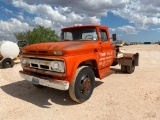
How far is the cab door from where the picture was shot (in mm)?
6301

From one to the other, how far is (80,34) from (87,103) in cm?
248

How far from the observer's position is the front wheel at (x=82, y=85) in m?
4.91

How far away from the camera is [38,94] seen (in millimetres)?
6137

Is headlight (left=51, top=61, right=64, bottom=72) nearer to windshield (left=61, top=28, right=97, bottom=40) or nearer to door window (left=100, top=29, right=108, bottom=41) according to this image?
windshield (left=61, top=28, right=97, bottom=40)

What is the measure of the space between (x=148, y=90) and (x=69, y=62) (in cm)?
333

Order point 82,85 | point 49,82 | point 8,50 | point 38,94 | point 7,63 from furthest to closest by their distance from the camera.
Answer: point 8,50 < point 7,63 < point 38,94 < point 82,85 < point 49,82

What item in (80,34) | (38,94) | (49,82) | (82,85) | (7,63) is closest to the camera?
(49,82)

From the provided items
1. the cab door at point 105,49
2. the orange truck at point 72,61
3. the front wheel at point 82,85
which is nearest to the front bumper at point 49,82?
the orange truck at point 72,61

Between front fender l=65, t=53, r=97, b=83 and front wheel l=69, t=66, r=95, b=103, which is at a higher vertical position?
front fender l=65, t=53, r=97, b=83

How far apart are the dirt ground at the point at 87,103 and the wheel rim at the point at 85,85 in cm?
32

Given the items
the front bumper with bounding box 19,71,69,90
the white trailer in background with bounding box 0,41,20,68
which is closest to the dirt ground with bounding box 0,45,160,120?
the front bumper with bounding box 19,71,69,90

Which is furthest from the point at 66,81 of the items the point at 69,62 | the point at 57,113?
the point at 57,113

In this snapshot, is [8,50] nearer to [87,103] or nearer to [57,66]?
[57,66]

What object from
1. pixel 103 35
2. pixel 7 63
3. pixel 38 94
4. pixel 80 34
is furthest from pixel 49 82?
pixel 7 63
